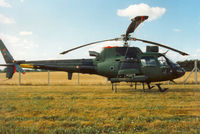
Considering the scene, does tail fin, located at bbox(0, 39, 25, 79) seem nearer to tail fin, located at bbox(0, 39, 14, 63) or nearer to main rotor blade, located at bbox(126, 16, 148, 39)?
tail fin, located at bbox(0, 39, 14, 63)

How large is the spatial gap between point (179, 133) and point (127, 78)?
7477mm

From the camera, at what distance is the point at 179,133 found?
3.54 m

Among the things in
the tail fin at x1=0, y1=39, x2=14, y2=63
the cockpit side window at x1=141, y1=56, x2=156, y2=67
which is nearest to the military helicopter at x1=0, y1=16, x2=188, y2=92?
the cockpit side window at x1=141, y1=56, x2=156, y2=67

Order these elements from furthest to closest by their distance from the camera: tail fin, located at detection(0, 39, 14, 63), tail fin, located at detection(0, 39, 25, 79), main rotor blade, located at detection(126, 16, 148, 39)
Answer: tail fin, located at detection(0, 39, 14, 63)
tail fin, located at detection(0, 39, 25, 79)
main rotor blade, located at detection(126, 16, 148, 39)

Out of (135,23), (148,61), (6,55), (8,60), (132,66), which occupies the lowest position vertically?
(132,66)

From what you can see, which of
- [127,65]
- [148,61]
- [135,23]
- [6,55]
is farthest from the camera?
[6,55]

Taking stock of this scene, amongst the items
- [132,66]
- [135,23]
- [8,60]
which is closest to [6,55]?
[8,60]

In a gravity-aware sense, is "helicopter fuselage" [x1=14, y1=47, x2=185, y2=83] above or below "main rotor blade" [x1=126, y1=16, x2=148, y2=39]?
below

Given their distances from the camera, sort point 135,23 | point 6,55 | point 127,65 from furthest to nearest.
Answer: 1. point 6,55
2. point 127,65
3. point 135,23

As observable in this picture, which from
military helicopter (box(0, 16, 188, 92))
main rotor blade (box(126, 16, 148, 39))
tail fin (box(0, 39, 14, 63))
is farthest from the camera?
tail fin (box(0, 39, 14, 63))

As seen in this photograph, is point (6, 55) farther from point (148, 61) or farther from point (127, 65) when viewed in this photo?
point (148, 61)

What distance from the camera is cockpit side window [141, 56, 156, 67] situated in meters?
11.0

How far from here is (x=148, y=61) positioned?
1109 cm

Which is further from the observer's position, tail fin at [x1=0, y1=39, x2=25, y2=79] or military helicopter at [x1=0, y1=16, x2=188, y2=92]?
tail fin at [x1=0, y1=39, x2=25, y2=79]
